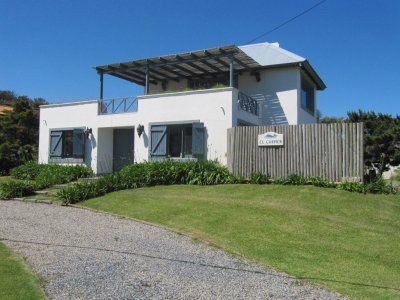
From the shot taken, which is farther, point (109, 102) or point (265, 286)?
point (109, 102)

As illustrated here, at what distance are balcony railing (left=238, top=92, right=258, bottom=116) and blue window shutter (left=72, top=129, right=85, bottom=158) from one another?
814cm

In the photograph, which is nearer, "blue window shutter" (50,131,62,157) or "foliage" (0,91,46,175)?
"blue window shutter" (50,131,62,157)

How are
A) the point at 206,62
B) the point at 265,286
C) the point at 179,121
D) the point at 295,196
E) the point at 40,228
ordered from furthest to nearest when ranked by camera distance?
the point at 206,62 < the point at 179,121 < the point at 295,196 < the point at 40,228 < the point at 265,286

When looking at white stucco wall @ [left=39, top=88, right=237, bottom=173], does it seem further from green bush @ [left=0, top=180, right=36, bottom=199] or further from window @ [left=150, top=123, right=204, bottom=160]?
green bush @ [left=0, top=180, right=36, bottom=199]

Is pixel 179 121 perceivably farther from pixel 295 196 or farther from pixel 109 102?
pixel 295 196

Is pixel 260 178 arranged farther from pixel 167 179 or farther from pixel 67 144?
pixel 67 144

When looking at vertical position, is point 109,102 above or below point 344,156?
above

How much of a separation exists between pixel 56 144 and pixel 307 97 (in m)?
13.6

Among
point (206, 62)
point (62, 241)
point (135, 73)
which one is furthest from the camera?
point (135, 73)

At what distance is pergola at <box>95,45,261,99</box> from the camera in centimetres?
1861

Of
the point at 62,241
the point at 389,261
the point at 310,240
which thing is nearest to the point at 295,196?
the point at 310,240

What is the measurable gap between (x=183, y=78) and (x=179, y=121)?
4863mm

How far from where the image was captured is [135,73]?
22.2 meters

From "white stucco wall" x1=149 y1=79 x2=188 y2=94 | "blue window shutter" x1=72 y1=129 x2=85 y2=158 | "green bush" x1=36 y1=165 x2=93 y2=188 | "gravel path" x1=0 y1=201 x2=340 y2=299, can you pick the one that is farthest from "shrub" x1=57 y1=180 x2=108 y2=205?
"white stucco wall" x1=149 y1=79 x2=188 y2=94
